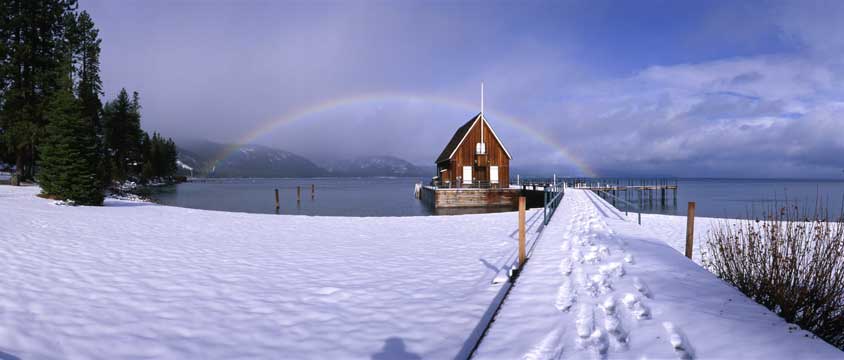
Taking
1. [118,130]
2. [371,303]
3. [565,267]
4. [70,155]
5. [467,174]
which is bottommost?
[371,303]

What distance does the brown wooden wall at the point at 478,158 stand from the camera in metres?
39.0

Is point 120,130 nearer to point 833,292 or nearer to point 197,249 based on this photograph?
point 197,249

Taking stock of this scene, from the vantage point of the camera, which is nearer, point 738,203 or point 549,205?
point 549,205

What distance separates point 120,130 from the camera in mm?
64812

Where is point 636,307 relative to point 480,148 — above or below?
below

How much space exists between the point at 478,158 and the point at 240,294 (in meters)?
34.7

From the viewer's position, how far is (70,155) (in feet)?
64.3

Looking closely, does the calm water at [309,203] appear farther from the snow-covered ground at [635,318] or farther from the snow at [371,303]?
the snow-covered ground at [635,318]

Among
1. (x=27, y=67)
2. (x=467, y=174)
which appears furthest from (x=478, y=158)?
(x=27, y=67)

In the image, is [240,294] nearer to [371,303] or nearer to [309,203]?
[371,303]

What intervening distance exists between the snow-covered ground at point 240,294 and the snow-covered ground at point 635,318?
2.14 feet

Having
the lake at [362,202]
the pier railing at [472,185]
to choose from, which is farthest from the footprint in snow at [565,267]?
the pier railing at [472,185]

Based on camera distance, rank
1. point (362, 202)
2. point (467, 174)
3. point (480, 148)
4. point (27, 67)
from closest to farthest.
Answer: point (27, 67), point (480, 148), point (467, 174), point (362, 202)

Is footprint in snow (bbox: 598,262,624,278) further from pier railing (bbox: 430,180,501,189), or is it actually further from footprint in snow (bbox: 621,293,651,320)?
pier railing (bbox: 430,180,501,189)
